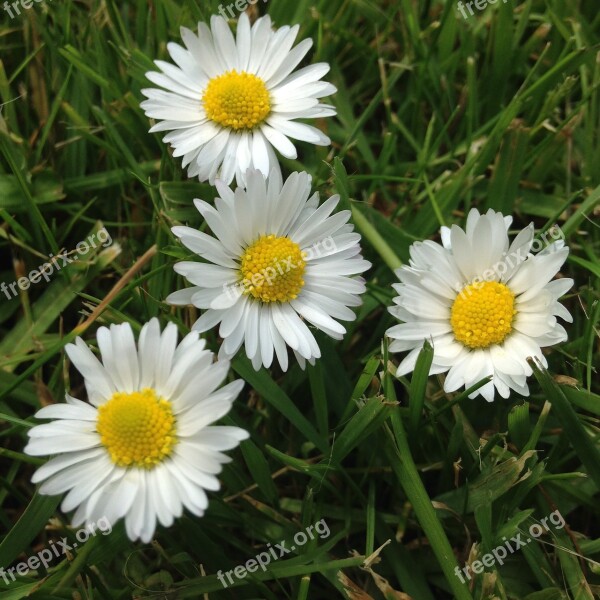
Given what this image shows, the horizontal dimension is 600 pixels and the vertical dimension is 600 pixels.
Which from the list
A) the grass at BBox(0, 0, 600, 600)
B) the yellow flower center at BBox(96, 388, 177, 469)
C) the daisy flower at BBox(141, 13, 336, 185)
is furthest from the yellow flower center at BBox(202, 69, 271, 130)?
the yellow flower center at BBox(96, 388, 177, 469)

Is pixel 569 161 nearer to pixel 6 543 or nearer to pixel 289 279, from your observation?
pixel 289 279

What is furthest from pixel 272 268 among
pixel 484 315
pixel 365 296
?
pixel 484 315

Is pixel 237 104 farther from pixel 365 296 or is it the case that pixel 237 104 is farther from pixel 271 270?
pixel 365 296

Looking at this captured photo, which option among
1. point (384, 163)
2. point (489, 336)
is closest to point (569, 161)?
point (384, 163)

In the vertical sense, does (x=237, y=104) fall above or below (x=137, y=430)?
above

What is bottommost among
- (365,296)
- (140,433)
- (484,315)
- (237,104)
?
(140,433)

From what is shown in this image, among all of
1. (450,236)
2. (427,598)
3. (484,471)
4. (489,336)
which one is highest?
(450,236)

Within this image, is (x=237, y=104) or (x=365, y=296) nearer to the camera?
(x=237, y=104)
